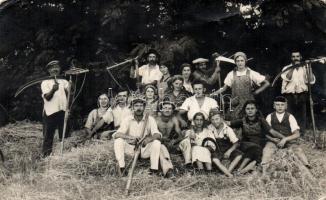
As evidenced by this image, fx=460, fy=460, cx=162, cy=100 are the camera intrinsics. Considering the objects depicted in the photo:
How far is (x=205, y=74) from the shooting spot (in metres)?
7.18

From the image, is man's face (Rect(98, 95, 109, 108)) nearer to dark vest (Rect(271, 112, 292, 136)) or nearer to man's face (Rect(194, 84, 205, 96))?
man's face (Rect(194, 84, 205, 96))

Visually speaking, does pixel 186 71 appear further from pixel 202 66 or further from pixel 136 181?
pixel 136 181

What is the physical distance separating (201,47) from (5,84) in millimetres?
3125

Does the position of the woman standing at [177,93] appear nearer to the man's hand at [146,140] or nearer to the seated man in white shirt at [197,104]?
the seated man in white shirt at [197,104]

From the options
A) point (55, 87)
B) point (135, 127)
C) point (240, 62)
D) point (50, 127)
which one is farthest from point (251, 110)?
point (50, 127)

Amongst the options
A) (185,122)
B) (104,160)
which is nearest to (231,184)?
(185,122)

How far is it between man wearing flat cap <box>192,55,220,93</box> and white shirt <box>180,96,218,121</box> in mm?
556

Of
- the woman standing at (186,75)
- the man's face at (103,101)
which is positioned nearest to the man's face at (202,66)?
the woman standing at (186,75)

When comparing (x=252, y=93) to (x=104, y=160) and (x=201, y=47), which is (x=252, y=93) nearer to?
(x=201, y=47)

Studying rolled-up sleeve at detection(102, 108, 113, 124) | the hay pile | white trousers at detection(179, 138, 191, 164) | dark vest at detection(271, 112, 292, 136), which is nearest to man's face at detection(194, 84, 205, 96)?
white trousers at detection(179, 138, 191, 164)

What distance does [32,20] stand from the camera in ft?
24.0

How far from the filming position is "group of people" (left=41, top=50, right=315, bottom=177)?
6004 millimetres

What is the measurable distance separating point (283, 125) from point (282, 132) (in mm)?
98

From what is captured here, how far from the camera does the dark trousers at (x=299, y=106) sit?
22.3ft
